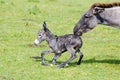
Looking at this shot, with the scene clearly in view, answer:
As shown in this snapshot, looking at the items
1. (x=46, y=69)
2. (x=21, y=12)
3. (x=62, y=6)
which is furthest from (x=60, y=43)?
(x=62, y=6)

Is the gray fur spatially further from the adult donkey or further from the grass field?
the grass field

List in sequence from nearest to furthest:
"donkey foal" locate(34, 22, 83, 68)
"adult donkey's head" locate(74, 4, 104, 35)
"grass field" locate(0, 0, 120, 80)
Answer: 1. "grass field" locate(0, 0, 120, 80)
2. "donkey foal" locate(34, 22, 83, 68)
3. "adult donkey's head" locate(74, 4, 104, 35)

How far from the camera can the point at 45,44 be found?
55.4 ft

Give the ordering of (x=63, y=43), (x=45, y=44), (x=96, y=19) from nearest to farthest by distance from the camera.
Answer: (x=63, y=43) < (x=96, y=19) < (x=45, y=44)

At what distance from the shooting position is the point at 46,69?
12383 millimetres

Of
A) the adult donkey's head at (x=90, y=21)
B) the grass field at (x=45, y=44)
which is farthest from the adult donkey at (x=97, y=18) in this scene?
the grass field at (x=45, y=44)

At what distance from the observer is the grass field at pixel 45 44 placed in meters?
12.0

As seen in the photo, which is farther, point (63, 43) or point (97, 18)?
point (97, 18)

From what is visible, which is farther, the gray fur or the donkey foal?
the gray fur

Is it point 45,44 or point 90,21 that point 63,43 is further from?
point 45,44

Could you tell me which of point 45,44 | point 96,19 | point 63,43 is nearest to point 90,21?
point 96,19

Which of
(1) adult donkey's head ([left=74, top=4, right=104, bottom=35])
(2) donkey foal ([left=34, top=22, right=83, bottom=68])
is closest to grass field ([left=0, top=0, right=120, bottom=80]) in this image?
Result: (2) donkey foal ([left=34, top=22, right=83, bottom=68])

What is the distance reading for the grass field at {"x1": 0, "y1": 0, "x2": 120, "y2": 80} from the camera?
39.4ft

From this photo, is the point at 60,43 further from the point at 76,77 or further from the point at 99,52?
the point at 99,52
